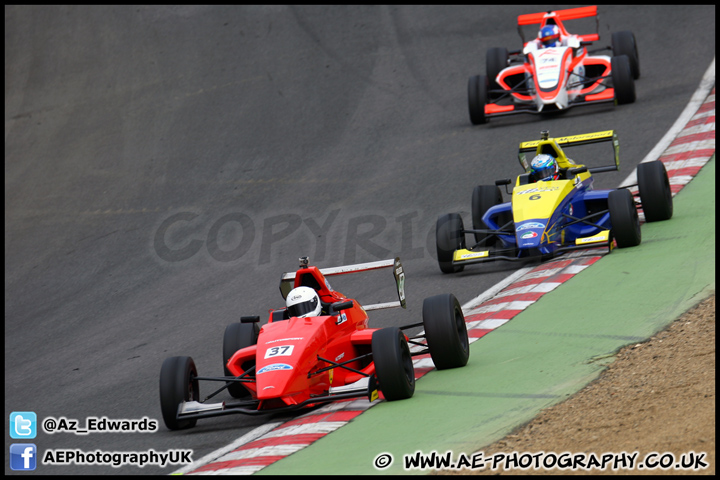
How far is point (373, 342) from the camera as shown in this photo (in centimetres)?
789

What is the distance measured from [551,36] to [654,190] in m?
7.06

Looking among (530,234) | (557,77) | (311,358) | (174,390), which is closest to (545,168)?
(530,234)

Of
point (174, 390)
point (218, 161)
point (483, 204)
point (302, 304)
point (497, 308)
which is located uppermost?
point (218, 161)

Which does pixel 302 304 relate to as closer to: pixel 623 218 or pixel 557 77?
pixel 623 218

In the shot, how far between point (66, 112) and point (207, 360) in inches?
555

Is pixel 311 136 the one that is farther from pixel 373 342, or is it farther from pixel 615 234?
pixel 373 342

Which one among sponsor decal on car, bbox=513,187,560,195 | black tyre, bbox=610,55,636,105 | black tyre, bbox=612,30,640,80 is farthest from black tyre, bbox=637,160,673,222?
black tyre, bbox=612,30,640,80

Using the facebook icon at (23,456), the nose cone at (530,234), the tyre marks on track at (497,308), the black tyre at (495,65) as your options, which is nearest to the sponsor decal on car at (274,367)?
the tyre marks on track at (497,308)

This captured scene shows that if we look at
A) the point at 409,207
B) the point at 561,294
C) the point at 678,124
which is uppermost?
the point at 678,124

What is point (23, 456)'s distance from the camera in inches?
319

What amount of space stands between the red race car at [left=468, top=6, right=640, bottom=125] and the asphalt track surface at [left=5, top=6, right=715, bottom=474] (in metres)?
0.39

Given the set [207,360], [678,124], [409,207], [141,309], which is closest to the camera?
[207,360]

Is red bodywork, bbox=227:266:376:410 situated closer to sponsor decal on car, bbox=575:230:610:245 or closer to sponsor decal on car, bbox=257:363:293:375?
sponsor decal on car, bbox=257:363:293:375

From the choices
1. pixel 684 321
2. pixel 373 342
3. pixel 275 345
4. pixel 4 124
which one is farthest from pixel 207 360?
pixel 4 124
